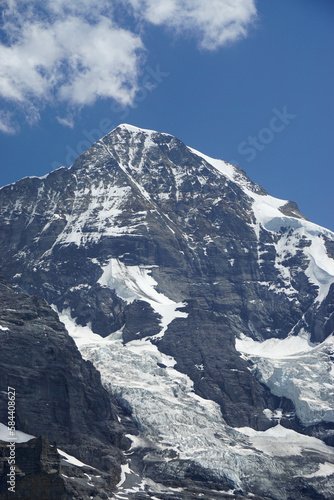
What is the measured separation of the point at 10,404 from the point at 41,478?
27019 millimetres

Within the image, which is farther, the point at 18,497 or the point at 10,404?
the point at 10,404

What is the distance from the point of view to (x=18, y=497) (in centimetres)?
17525

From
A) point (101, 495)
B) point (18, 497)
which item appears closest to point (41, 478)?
point (18, 497)

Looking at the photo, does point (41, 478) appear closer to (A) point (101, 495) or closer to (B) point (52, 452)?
(B) point (52, 452)

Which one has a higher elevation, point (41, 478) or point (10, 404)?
point (10, 404)

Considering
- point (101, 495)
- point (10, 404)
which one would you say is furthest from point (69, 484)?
point (10, 404)

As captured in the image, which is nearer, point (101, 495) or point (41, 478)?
point (41, 478)

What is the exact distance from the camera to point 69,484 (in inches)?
7475

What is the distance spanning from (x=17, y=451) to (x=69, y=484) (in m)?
16.1

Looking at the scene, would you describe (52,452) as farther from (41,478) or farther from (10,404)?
(10,404)

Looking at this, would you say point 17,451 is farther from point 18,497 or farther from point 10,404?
point 10,404

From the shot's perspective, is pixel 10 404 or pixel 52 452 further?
pixel 10 404

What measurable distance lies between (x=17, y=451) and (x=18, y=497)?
857 cm

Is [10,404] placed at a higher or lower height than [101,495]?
higher
